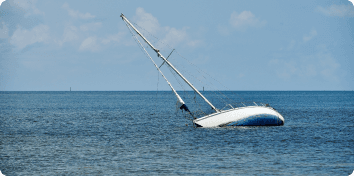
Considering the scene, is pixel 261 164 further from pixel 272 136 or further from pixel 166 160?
pixel 272 136

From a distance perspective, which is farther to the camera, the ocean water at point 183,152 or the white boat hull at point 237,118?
the white boat hull at point 237,118

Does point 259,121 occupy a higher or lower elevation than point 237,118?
lower

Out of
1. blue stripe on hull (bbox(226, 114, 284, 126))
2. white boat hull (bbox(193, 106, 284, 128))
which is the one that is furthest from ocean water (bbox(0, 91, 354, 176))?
white boat hull (bbox(193, 106, 284, 128))

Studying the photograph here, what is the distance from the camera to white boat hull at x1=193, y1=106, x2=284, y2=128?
52391 mm

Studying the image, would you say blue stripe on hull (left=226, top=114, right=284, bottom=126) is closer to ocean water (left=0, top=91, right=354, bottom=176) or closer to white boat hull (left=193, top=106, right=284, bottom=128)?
white boat hull (left=193, top=106, right=284, bottom=128)

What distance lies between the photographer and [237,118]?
5231cm

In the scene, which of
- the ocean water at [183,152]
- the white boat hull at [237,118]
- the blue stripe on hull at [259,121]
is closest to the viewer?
the ocean water at [183,152]

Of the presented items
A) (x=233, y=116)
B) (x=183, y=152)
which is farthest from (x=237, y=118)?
(x=183, y=152)

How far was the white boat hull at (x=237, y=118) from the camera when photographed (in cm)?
5239

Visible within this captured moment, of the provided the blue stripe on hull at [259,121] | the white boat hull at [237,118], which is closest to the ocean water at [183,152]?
the blue stripe on hull at [259,121]

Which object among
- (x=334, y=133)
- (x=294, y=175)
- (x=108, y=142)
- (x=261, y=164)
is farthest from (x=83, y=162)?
(x=334, y=133)

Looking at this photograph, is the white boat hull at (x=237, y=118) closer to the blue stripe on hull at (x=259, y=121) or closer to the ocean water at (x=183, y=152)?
the blue stripe on hull at (x=259, y=121)

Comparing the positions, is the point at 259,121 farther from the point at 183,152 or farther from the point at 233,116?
the point at 183,152

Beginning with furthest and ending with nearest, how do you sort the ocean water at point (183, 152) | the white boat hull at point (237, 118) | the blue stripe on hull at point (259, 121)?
1. the blue stripe on hull at point (259, 121)
2. the white boat hull at point (237, 118)
3. the ocean water at point (183, 152)
